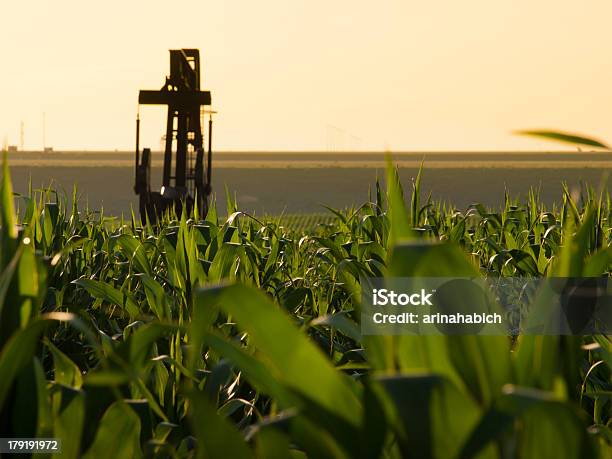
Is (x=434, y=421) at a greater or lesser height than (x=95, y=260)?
greater

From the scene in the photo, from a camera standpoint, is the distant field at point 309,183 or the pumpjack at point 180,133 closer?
the pumpjack at point 180,133

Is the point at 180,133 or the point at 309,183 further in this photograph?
the point at 309,183

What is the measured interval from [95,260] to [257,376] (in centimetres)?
415

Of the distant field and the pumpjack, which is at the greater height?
the pumpjack

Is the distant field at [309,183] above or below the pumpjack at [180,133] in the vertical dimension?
below

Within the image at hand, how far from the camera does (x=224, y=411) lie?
8.61 feet

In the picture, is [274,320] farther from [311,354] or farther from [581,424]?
[581,424]

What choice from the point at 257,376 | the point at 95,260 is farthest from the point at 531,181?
the point at 257,376

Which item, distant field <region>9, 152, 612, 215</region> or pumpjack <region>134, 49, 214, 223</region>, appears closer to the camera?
pumpjack <region>134, 49, 214, 223</region>

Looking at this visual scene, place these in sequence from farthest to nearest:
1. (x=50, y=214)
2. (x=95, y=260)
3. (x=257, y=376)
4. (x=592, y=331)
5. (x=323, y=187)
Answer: (x=323, y=187)
(x=95, y=260)
(x=50, y=214)
(x=592, y=331)
(x=257, y=376)

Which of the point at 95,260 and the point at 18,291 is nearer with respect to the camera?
the point at 18,291


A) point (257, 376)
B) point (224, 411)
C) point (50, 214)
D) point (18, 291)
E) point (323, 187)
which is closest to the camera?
point (257, 376)

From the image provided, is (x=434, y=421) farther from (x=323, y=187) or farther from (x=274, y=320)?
(x=323, y=187)

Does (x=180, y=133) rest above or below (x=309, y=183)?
above
